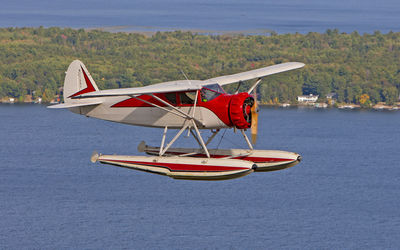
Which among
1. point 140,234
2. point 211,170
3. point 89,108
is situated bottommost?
point 140,234

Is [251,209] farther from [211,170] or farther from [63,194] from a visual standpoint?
[211,170]

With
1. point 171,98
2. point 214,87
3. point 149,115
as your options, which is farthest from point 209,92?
point 149,115

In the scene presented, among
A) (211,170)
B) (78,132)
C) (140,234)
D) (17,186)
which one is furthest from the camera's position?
(78,132)

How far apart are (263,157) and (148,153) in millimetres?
5166

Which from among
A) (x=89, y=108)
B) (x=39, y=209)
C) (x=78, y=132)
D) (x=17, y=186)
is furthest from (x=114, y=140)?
(x=89, y=108)

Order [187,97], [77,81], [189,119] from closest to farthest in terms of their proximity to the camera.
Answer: [189,119], [187,97], [77,81]

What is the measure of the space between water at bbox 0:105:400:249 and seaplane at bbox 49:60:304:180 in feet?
208

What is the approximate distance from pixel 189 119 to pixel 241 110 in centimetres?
212

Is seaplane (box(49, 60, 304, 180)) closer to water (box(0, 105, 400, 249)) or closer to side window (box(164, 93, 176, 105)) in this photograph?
side window (box(164, 93, 176, 105))

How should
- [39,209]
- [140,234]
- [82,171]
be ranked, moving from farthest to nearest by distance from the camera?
[82,171] < [39,209] < [140,234]

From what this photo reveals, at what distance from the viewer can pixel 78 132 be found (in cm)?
17625

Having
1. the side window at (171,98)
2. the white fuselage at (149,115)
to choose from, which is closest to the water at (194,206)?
the white fuselage at (149,115)

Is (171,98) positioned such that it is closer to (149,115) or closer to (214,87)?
(149,115)

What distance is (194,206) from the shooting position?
347ft
